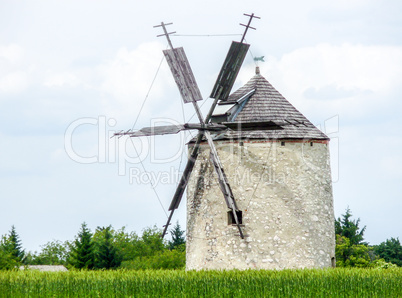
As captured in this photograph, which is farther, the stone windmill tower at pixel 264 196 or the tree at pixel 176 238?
the tree at pixel 176 238

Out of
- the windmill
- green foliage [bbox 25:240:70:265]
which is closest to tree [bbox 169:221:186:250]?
green foliage [bbox 25:240:70:265]

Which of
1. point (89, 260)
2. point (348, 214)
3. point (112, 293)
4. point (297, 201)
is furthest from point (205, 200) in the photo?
point (348, 214)

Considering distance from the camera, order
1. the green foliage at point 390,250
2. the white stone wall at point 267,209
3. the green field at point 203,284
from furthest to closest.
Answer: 1. the green foliage at point 390,250
2. the white stone wall at point 267,209
3. the green field at point 203,284

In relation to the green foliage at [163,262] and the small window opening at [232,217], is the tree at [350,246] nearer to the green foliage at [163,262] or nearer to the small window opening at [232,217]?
the green foliage at [163,262]

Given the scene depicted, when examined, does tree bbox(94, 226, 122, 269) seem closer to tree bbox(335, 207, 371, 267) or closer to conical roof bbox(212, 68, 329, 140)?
tree bbox(335, 207, 371, 267)

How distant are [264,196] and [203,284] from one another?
17.6 feet

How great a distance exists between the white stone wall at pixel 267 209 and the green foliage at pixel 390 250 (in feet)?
97.0

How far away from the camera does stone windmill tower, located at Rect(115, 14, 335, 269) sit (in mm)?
18562

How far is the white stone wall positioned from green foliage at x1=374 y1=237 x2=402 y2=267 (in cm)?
2957

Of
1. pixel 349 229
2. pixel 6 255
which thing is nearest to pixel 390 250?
pixel 349 229

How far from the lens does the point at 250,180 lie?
61.8 feet

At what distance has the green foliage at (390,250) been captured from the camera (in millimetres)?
47647

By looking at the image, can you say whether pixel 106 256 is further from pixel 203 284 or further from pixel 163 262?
pixel 203 284

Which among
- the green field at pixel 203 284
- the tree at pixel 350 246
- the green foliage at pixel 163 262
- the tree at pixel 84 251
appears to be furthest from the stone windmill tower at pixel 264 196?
the green foliage at pixel 163 262
